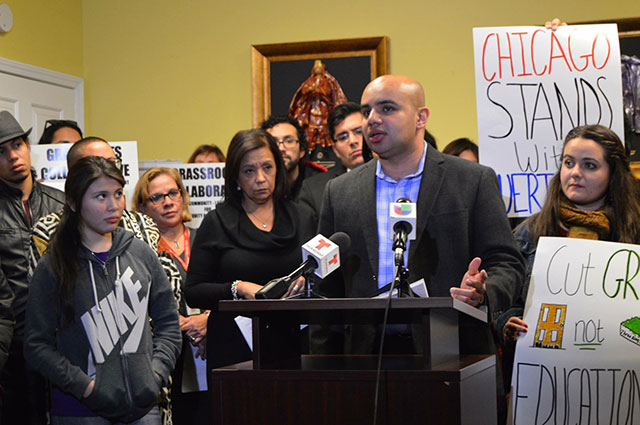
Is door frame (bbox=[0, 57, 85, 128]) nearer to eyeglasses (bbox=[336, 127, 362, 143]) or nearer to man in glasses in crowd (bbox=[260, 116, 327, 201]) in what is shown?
man in glasses in crowd (bbox=[260, 116, 327, 201])

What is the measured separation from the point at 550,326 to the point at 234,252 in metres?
1.31

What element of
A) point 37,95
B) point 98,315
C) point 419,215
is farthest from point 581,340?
point 37,95

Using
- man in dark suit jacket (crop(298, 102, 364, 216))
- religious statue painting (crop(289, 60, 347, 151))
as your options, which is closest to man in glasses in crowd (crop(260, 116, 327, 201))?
man in dark suit jacket (crop(298, 102, 364, 216))

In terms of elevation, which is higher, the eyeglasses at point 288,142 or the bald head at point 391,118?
the eyeglasses at point 288,142

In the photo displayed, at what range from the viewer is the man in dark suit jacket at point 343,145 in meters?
Answer: 4.30

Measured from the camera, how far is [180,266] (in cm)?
435

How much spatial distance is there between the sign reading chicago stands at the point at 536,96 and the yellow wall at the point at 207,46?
2.62 metres

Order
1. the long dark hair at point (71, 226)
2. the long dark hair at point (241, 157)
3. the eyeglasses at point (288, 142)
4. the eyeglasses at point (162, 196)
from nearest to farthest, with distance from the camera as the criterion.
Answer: the long dark hair at point (71, 226), the long dark hair at point (241, 157), the eyeglasses at point (162, 196), the eyeglasses at point (288, 142)

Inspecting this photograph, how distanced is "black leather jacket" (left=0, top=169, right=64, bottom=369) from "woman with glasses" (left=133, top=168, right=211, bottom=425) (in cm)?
65

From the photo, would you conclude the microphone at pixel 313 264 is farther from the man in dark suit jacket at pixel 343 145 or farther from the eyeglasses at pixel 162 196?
the eyeglasses at pixel 162 196

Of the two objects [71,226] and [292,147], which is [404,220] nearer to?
[71,226]

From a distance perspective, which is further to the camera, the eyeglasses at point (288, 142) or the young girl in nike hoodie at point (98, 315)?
the eyeglasses at point (288, 142)

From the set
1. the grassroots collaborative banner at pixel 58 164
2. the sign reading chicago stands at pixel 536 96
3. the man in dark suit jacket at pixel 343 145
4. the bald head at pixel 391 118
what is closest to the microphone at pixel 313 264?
the bald head at pixel 391 118

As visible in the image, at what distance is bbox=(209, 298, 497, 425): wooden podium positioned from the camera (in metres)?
1.91
